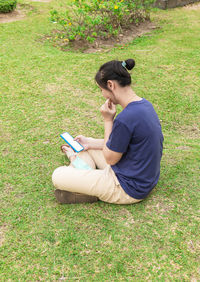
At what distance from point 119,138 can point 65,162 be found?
1251 millimetres

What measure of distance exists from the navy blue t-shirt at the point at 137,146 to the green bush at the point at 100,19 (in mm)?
4354

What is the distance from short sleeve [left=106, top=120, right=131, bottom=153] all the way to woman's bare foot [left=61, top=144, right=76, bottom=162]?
935mm

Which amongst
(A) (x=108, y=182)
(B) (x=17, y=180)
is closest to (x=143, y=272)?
(A) (x=108, y=182)

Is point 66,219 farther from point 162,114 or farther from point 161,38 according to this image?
point 161,38

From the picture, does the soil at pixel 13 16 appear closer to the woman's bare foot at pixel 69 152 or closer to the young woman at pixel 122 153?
the woman's bare foot at pixel 69 152

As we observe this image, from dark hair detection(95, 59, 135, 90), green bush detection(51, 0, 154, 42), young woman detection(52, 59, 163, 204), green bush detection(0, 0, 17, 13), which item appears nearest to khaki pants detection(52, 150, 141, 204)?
young woman detection(52, 59, 163, 204)

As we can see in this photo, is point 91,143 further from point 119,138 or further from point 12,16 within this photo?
point 12,16

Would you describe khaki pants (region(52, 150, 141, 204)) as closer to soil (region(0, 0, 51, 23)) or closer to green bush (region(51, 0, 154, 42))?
green bush (region(51, 0, 154, 42))

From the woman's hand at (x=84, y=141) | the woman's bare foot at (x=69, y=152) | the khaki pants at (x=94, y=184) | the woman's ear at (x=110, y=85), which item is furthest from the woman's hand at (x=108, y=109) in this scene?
the woman's bare foot at (x=69, y=152)

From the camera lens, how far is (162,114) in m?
4.45

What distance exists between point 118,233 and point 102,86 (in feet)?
3.84

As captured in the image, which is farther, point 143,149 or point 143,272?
point 143,149

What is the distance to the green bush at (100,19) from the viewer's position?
6.33 metres

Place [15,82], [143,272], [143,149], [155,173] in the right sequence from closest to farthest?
[143,272], [143,149], [155,173], [15,82]
